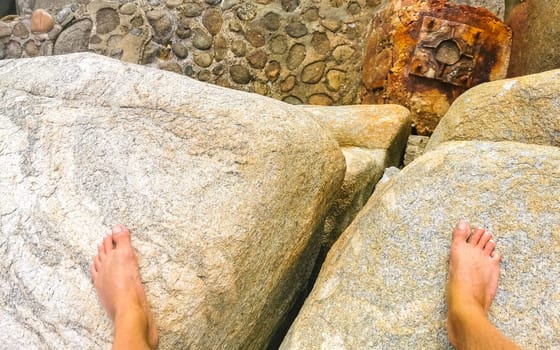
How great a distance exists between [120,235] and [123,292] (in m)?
0.15

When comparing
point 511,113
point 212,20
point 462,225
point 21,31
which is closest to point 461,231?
point 462,225

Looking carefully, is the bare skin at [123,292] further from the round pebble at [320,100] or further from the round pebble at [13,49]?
the round pebble at [13,49]

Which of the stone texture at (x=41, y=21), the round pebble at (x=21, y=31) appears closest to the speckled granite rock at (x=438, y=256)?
the stone texture at (x=41, y=21)

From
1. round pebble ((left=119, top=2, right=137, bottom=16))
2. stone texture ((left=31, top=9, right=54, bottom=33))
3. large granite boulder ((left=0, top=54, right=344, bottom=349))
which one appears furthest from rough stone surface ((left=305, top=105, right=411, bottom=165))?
stone texture ((left=31, top=9, right=54, bottom=33))

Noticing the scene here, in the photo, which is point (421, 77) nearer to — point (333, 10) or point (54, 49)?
point (333, 10)

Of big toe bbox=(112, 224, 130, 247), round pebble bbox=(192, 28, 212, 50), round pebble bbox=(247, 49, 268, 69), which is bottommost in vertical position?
round pebble bbox=(247, 49, 268, 69)

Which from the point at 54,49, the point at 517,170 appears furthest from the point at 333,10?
the point at 517,170

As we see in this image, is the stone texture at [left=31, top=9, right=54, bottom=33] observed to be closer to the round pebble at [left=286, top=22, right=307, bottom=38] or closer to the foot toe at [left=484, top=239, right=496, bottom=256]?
the round pebble at [left=286, top=22, right=307, bottom=38]

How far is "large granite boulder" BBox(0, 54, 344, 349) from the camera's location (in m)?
1.10

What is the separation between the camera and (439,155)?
50.3 inches

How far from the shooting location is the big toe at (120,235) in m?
1.13

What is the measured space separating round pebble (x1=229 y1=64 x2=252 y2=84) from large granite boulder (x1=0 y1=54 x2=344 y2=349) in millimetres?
1792

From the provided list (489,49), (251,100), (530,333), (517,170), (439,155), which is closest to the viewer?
(530,333)

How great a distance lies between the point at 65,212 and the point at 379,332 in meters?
0.84
